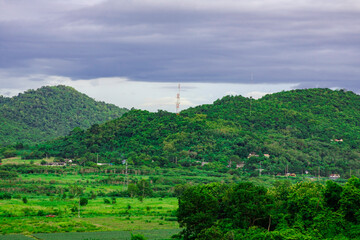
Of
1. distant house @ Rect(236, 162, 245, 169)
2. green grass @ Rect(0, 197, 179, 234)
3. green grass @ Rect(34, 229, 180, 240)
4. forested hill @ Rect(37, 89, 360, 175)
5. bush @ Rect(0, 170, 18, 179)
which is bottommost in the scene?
green grass @ Rect(34, 229, 180, 240)

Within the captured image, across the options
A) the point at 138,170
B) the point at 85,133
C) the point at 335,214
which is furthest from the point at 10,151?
the point at 335,214

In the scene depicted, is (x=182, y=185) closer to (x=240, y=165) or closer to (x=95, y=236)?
(x=95, y=236)

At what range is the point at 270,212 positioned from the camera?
59.1 metres

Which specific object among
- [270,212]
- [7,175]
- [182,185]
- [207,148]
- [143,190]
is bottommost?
[143,190]

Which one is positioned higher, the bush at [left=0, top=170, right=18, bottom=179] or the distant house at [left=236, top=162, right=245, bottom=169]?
the distant house at [left=236, top=162, right=245, bottom=169]

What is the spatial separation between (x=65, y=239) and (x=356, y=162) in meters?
139

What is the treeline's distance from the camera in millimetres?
53000

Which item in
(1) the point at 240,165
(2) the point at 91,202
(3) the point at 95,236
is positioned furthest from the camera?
(1) the point at 240,165

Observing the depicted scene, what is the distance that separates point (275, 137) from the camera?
197m

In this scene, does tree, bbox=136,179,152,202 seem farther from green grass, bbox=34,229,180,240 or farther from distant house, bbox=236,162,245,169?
distant house, bbox=236,162,245,169

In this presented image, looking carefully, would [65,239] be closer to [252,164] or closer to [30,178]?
[30,178]

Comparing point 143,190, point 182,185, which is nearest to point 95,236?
point 143,190

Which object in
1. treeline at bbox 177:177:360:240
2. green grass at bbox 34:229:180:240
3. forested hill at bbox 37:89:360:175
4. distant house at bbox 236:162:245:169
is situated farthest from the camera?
distant house at bbox 236:162:245:169

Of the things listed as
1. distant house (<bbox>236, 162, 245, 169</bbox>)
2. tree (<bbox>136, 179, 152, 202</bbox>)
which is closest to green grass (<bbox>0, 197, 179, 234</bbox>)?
tree (<bbox>136, 179, 152, 202</bbox>)
